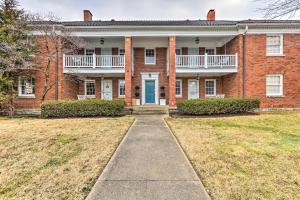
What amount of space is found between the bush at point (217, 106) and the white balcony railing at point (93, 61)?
6.75m

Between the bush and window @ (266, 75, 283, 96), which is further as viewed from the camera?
window @ (266, 75, 283, 96)

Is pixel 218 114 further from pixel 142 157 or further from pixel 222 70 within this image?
pixel 142 157

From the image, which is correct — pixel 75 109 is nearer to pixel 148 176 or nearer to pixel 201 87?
pixel 148 176

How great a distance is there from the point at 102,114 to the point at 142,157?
923cm

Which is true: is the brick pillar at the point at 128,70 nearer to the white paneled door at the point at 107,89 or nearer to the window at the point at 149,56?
the window at the point at 149,56

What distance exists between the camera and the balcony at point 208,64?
1794 cm

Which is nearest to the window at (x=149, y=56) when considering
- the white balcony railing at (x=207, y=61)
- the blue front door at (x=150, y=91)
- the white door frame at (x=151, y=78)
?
the white door frame at (x=151, y=78)

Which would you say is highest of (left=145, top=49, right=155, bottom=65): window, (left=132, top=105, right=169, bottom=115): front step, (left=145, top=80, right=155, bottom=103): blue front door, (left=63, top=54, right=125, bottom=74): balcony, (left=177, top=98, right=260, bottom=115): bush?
(left=145, top=49, right=155, bottom=65): window

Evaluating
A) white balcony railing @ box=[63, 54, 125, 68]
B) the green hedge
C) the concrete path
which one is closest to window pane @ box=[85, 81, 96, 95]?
white balcony railing @ box=[63, 54, 125, 68]

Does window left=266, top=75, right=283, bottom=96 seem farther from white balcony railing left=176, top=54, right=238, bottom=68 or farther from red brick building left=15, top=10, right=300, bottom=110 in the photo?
white balcony railing left=176, top=54, right=238, bottom=68

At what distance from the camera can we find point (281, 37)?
17.6 meters

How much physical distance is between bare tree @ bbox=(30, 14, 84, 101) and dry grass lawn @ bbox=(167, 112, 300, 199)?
473 inches

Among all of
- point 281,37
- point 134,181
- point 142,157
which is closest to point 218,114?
point 281,37

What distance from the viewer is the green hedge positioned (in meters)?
14.6
